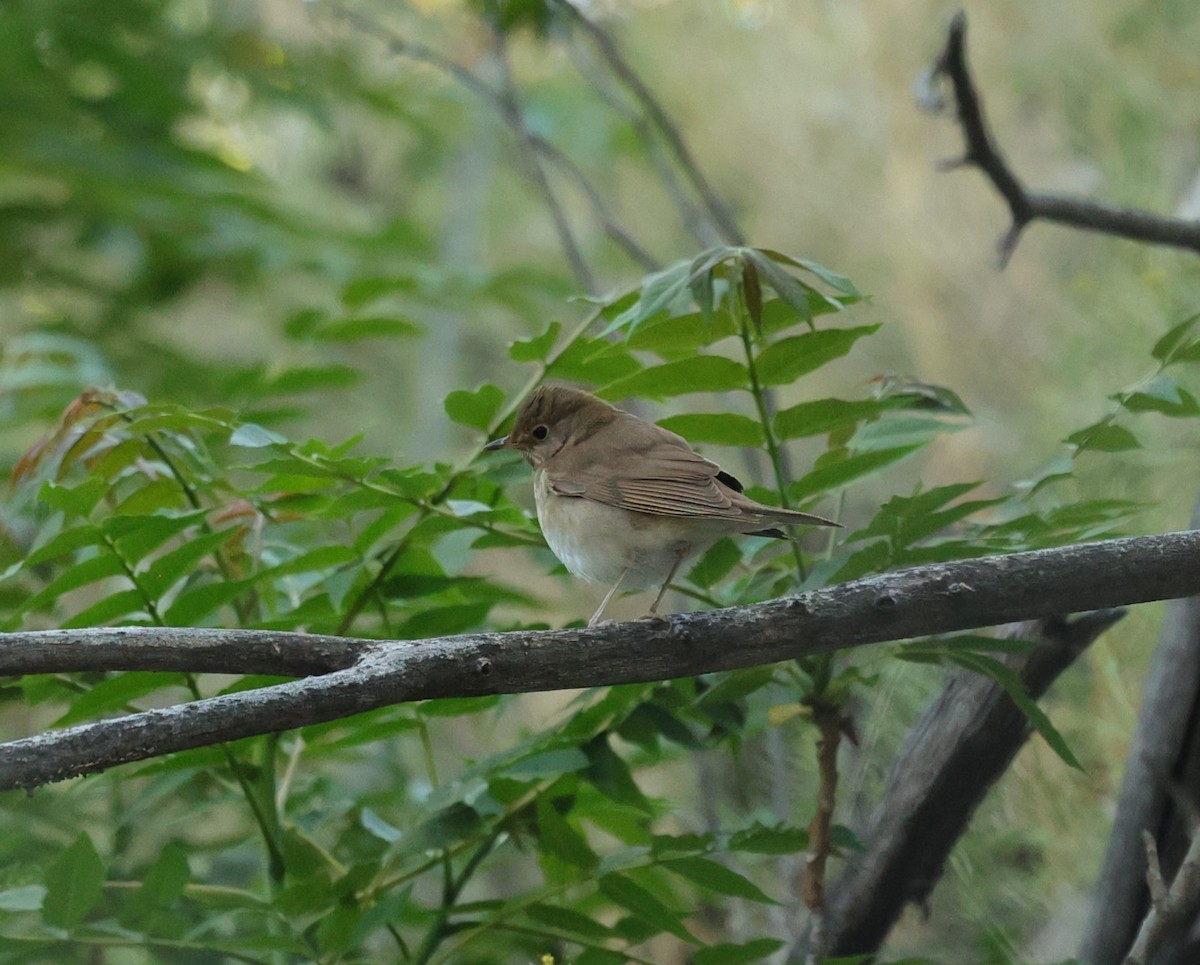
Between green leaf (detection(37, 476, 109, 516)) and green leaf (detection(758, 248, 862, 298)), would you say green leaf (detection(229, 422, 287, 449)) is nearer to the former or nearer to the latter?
green leaf (detection(37, 476, 109, 516))

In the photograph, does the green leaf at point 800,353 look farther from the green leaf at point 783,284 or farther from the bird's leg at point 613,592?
the bird's leg at point 613,592

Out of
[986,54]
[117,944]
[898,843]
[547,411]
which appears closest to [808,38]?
[986,54]

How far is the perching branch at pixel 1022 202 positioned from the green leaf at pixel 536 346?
0.97 meters

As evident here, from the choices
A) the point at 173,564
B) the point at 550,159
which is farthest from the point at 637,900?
the point at 550,159

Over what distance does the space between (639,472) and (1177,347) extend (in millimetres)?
787

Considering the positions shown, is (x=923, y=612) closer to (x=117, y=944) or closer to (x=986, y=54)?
(x=117, y=944)

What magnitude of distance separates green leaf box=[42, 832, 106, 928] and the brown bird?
2.39 feet

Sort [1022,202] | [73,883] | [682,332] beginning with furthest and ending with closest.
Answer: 1. [1022,202]
2. [682,332]
3. [73,883]

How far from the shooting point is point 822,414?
156 centimetres

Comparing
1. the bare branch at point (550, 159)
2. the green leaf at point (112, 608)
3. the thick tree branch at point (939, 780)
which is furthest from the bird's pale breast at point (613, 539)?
the bare branch at point (550, 159)

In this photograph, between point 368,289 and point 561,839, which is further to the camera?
point 368,289

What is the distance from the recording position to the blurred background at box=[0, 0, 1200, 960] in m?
2.51

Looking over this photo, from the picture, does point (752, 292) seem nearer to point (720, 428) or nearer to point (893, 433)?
point (720, 428)

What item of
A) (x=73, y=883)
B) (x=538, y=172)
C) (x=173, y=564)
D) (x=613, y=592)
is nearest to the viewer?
(x=73, y=883)
